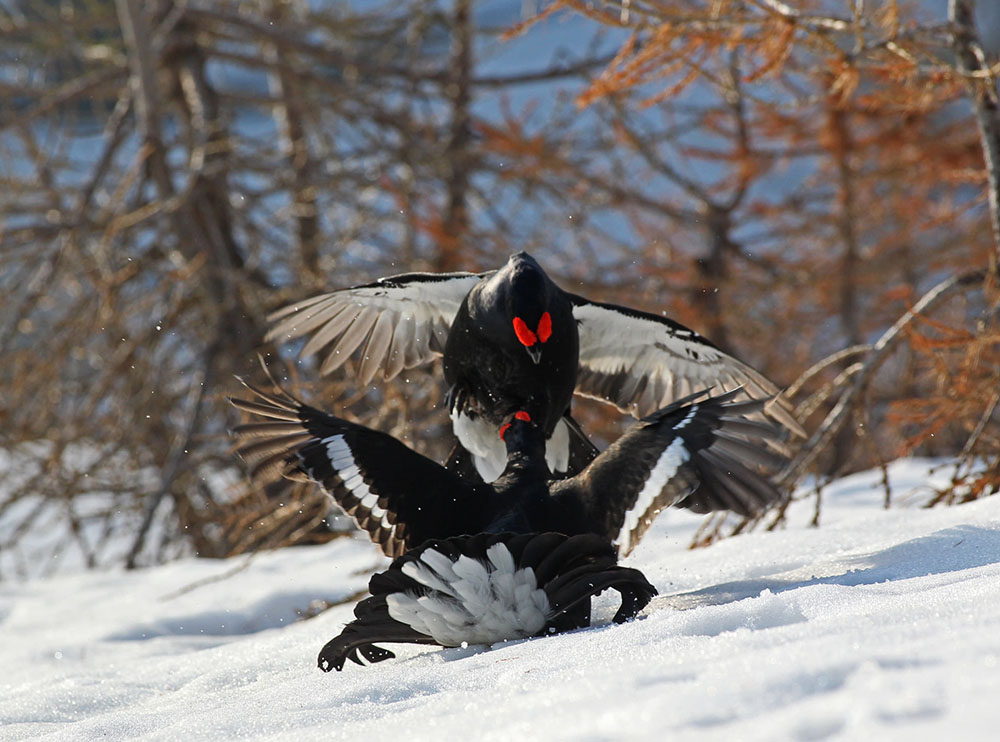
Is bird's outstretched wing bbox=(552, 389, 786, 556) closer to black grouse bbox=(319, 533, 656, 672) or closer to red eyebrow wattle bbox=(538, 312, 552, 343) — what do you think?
black grouse bbox=(319, 533, 656, 672)

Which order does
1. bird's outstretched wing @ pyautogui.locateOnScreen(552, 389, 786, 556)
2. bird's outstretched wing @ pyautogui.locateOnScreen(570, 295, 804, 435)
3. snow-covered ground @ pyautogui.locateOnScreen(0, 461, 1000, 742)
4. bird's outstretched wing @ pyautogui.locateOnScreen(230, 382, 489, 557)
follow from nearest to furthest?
snow-covered ground @ pyautogui.locateOnScreen(0, 461, 1000, 742) → bird's outstretched wing @ pyautogui.locateOnScreen(552, 389, 786, 556) → bird's outstretched wing @ pyautogui.locateOnScreen(230, 382, 489, 557) → bird's outstretched wing @ pyautogui.locateOnScreen(570, 295, 804, 435)

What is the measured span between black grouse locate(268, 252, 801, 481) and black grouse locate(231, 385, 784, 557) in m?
0.35

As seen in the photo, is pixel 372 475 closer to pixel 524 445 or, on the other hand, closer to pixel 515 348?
pixel 524 445

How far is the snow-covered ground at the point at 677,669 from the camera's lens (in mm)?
1254

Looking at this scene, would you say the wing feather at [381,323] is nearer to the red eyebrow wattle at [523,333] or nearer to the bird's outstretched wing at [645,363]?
the bird's outstretched wing at [645,363]

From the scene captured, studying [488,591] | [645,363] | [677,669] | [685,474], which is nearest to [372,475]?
[488,591]

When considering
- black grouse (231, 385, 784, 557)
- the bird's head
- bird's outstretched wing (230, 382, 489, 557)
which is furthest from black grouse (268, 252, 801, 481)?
bird's outstretched wing (230, 382, 489, 557)

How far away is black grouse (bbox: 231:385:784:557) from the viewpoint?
97.0 inches

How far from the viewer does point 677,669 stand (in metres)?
1.49

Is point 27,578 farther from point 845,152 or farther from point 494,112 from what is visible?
point 494,112

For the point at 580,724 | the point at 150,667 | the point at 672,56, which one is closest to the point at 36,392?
the point at 150,667

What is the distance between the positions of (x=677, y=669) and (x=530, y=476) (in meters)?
1.17

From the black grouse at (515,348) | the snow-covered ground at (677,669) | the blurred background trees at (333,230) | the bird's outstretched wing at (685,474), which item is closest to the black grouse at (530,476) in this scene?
the bird's outstretched wing at (685,474)

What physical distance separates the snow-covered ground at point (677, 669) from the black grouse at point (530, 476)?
0.24 meters
